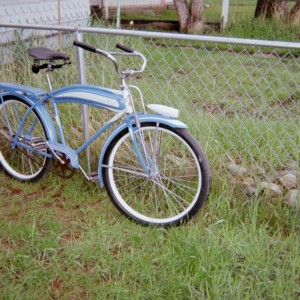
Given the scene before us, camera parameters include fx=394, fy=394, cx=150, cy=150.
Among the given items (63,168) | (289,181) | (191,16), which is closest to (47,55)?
(63,168)

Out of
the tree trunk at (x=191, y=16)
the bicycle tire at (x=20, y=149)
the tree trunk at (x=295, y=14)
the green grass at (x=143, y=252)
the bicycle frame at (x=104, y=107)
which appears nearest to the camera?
the green grass at (x=143, y=252)

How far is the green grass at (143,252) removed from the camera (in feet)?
7.07

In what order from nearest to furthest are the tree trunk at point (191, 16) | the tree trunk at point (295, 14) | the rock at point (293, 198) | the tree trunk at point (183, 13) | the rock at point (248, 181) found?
1. the rock at point (293, 198)
2. the rock at point (248, 181)
3. the tree trunk at point (295, 14)
4. the tree trunk at point (191, 16)
5. the tree trunk at point (183, 13)

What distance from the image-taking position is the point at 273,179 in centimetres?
296

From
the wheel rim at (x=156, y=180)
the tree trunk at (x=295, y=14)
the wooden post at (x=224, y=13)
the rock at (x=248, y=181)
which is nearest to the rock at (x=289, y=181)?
the rock at (x=248, y=181)

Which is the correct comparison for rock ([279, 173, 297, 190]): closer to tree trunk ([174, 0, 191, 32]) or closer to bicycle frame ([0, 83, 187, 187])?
bicycle frame ([0, 83, 187, 187])

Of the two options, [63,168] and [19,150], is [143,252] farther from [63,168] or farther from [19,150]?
[19,150]

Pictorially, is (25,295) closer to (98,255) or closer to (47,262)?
(47,262)

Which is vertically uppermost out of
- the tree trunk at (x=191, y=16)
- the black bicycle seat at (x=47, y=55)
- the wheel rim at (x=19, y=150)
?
the black bicycle seat at (x=47, y=55)

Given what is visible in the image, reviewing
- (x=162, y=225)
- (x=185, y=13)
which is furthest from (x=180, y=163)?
(x=185, y=13)

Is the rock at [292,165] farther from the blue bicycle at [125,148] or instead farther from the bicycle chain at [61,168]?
the bicycle chain at [61,168]

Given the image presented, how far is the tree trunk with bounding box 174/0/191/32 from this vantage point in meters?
9.80

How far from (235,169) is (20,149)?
1.75 metres

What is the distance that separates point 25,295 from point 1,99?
1.73 metres
